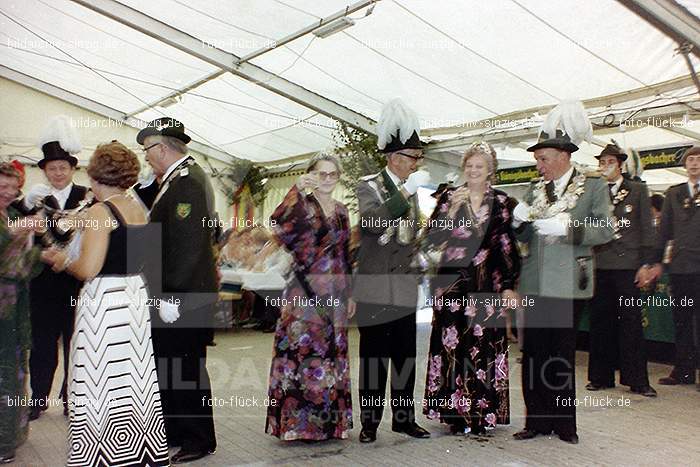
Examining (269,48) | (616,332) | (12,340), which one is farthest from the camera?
(269,48)

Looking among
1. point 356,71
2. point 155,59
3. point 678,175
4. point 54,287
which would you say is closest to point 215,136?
point 155,59

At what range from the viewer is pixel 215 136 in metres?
10.1

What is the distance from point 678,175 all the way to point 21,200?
28.7ft

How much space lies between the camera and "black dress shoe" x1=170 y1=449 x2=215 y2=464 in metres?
3.08

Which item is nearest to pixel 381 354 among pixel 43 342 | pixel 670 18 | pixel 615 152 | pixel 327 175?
pixel 327 175

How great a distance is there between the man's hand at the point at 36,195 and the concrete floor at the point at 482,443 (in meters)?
1.36

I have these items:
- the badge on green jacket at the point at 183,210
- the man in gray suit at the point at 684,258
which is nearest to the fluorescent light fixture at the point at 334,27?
the man in gray suit at the point at 684,258

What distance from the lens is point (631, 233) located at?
4844mm

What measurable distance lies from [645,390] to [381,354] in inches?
96.5

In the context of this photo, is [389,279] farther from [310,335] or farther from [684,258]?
[684,258]

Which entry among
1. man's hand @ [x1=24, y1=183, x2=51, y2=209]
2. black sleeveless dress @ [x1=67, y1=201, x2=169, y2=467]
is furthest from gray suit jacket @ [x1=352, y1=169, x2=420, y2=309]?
man's hand @ [x1=24, y1=183, x2=51, y2=209]

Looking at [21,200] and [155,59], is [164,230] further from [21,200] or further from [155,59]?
[155,59]

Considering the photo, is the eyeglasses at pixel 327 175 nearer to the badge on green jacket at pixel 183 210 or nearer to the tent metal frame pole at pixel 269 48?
the badge on green jacket at pixel 183 210

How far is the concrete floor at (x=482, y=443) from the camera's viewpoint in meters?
3.16
